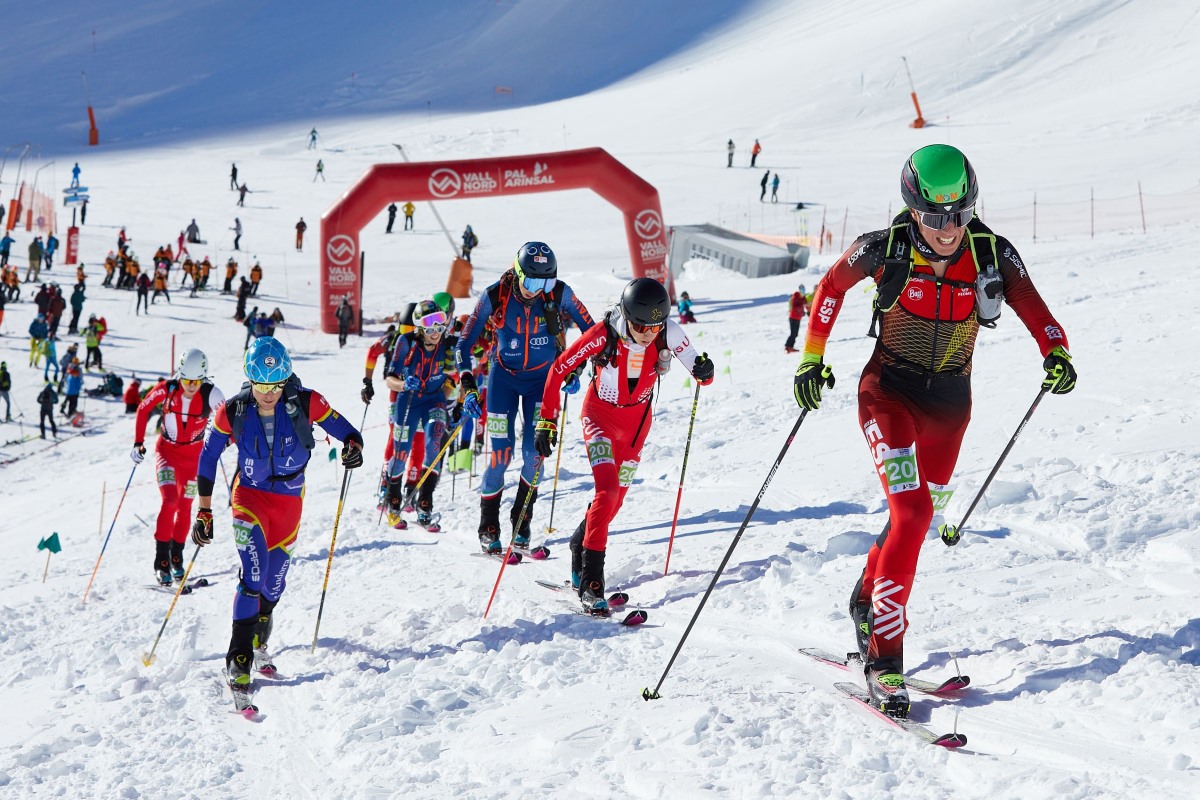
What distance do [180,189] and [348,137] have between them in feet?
57.2

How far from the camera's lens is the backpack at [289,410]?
7.39 meters

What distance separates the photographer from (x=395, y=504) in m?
11.5

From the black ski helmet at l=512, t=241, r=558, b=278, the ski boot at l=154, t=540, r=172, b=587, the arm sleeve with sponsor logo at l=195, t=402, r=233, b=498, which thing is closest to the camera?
the arm sleeve with sponsor logo at l=195, t=402, r=233, b=498

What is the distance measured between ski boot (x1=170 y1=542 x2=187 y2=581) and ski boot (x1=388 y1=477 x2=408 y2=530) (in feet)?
6.30

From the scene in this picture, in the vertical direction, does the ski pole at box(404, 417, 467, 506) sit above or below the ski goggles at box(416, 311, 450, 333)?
below

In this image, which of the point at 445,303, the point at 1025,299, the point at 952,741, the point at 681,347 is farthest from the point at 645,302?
the point at 445,303

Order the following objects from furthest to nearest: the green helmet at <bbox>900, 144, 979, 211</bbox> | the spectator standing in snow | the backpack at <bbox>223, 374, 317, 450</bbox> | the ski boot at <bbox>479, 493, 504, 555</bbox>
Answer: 1. the spectator standing in snow
2. the ski boot at <bbox>479, 493, 504, 555</bbox>
3. the backpack at <bbox>223, 374, 317, 450</bbox>
4. the green helmet at <bbox>900, 144, 979, 211</bbox>

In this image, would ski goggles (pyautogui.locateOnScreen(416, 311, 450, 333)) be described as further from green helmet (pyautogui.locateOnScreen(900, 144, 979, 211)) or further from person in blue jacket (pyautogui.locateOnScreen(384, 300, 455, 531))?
green helmet (pyautogui.locateOnScreen(900, 144, 979, 211))

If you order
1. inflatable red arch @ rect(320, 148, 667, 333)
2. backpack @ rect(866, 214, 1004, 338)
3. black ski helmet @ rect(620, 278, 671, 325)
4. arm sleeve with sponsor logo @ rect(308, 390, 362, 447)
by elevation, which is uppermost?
inflatable red arch @ rect(320, 148, 667, 333)

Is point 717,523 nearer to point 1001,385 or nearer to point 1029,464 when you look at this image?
point 1029,464

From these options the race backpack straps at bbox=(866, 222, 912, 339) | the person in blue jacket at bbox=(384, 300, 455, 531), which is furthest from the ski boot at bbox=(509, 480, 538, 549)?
the race backpack straps at bbox=(866, 222, 912, 339)

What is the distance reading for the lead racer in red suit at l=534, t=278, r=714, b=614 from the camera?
777 centimetres

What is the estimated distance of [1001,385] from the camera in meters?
12.8

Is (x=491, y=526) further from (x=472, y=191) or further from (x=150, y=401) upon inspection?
(x=472, y=191)
